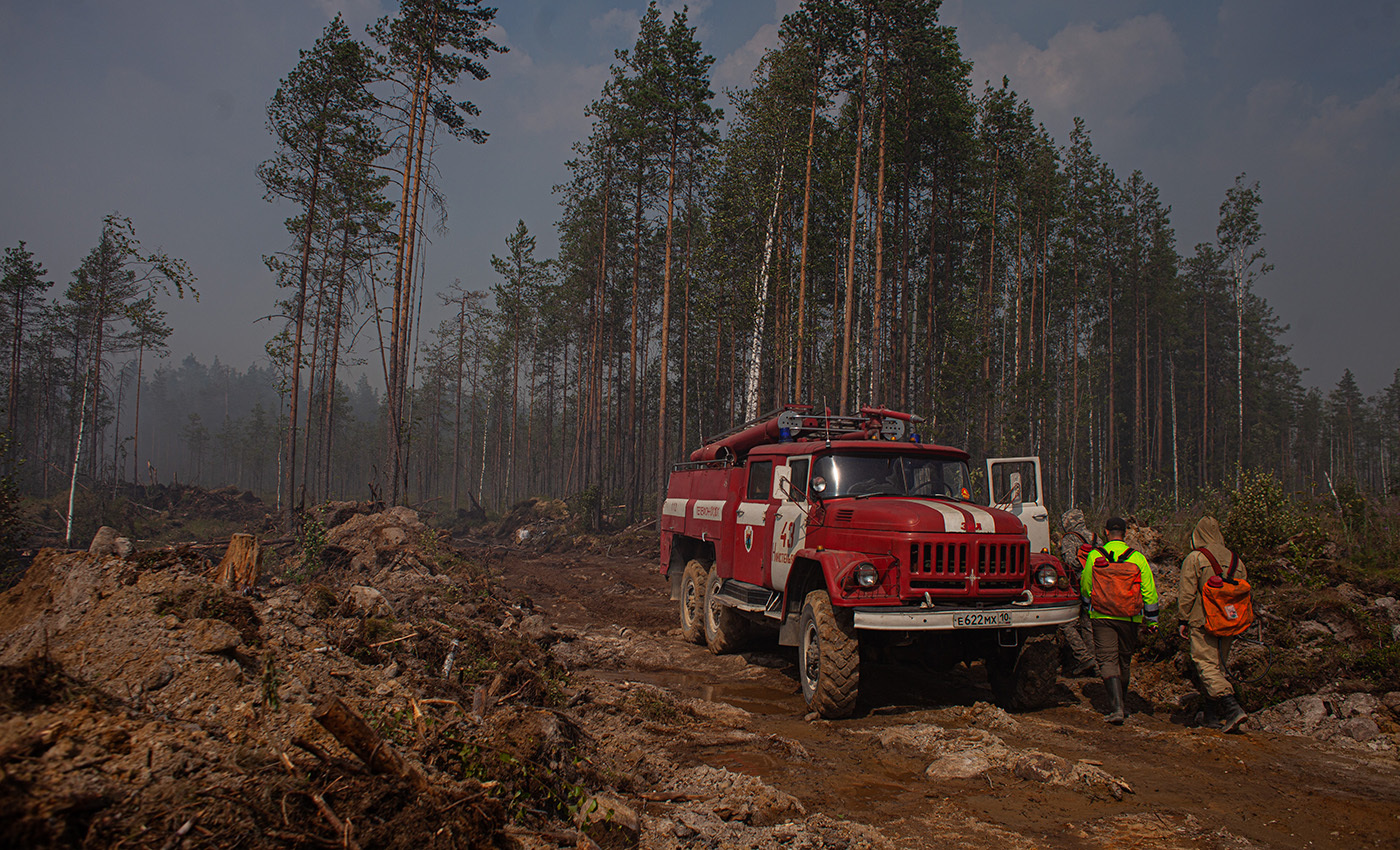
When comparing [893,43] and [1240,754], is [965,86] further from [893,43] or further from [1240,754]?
[1240,754]

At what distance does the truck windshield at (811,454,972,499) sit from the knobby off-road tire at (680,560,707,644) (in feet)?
11.9

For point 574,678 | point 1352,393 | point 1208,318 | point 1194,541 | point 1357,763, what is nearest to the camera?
point 1357,763

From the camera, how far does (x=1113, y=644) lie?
262 inches

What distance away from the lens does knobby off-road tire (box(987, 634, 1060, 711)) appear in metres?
6.82

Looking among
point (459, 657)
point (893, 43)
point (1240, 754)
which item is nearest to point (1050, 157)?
point (893, 43)

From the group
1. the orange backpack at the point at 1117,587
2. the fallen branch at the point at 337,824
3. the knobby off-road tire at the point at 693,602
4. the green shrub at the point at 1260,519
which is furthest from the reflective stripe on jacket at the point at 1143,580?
the fallen branch at the point at 337,824

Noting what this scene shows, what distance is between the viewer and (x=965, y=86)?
25.0m

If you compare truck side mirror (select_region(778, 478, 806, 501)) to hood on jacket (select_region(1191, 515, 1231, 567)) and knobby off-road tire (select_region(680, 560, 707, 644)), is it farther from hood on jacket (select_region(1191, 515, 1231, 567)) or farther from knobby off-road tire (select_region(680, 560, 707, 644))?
hood on jacket (select_region(1191, 515, 1231, 567))

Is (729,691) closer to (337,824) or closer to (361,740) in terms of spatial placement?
(361,740)

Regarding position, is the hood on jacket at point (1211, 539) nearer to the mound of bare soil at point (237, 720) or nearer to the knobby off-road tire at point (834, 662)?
the knobby off-road tire at point (834, 662)

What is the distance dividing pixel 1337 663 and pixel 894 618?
4.57 metres

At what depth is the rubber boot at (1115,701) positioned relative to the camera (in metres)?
6.41

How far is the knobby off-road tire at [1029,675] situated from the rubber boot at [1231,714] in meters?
1.38

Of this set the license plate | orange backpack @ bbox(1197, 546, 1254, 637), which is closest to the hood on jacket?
orange backpack @ bbox(1197, 546, 1254, 637)
